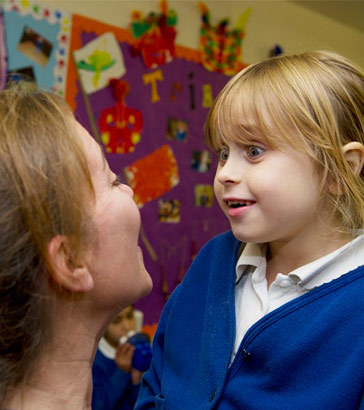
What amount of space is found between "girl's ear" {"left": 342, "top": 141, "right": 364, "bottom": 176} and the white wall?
5.38 ft

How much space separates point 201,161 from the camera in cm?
267

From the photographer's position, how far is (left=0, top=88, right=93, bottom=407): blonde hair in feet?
2.18

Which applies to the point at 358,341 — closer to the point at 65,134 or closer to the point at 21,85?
the point at 65,134

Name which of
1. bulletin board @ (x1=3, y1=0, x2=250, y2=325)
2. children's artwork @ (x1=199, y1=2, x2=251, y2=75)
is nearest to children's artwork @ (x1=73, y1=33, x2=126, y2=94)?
bulletin board @ (x1=3, y1=0, x2=250, y2=325)

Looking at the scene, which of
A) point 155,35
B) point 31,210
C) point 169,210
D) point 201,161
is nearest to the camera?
point 31,210

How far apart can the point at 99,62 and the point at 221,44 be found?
842 millimetres

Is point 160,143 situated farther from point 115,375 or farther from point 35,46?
point 115,375

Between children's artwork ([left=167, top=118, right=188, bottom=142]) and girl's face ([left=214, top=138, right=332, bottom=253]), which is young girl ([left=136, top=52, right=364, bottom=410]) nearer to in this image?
girl's face ([left=214, top=138, right=332, bottom=253])

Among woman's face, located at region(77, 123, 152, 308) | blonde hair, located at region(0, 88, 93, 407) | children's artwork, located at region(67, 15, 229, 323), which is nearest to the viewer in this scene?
blonde hair, located at region(0, 88, 93, 407)

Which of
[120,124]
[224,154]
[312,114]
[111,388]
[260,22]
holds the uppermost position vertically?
[260,22]

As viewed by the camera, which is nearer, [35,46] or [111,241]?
[111,241]

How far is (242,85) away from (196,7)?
1.84 m

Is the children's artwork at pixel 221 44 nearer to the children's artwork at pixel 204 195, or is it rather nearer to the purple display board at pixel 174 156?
the purple display board at pixel 174 156

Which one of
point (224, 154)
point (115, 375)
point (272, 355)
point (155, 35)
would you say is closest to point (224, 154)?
point (224, 154)
